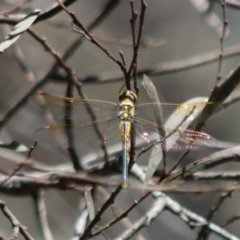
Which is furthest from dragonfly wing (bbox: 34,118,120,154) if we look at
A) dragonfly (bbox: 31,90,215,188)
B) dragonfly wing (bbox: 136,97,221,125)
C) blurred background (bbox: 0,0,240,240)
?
blurred background (bbox: 0,0,240,240)

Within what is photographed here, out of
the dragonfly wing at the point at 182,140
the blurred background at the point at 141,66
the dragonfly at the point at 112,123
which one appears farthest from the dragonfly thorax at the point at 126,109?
the blurred background at the point at 141,66

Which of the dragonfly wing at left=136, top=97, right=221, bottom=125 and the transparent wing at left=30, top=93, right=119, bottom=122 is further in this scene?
the transparent wing at left=30, top=93, right=119, bottom=122

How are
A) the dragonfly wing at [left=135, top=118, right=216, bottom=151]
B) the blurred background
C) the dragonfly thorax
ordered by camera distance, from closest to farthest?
the dragonfly wing at [left=135, top=118, right=216, bottom=151] → the dragonfly thorax → the blurred background

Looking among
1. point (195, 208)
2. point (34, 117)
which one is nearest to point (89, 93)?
point (195, 208)

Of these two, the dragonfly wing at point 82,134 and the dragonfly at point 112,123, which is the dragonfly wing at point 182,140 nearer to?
the dragonfly at point 112,123

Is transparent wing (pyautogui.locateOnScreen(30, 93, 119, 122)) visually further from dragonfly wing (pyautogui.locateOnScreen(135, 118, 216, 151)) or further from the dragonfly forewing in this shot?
dragonfly wing (pyautogui.locateOnScreen(135, 118, 216, 151))

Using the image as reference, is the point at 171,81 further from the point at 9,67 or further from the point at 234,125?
the point at 9,67

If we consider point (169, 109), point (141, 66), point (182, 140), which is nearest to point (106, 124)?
point (169, 109)
